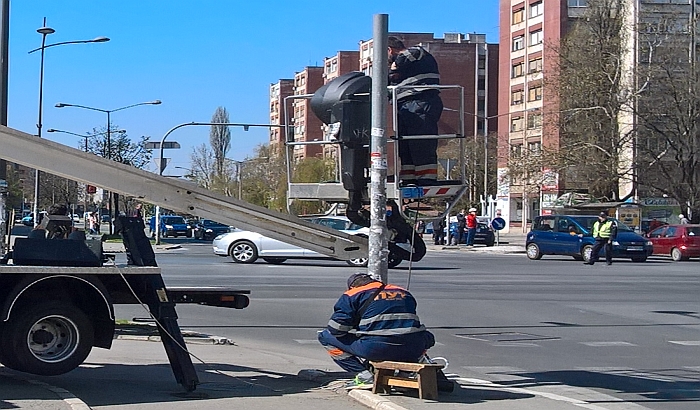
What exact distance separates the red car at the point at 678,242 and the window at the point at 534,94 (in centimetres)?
3477

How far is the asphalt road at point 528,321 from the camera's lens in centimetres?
1066

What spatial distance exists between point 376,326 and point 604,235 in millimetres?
25682

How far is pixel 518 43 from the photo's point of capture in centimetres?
7838

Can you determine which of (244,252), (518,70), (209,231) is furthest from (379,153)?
(518,70)

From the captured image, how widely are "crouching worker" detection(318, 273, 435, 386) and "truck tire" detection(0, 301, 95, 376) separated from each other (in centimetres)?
232

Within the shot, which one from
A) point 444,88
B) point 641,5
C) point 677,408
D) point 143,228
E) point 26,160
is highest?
point 641,5

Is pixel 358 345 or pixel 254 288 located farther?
pixel 254 288

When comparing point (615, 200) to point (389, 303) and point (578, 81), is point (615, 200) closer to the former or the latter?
point (578, 81)

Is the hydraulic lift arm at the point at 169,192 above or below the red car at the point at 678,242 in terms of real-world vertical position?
above

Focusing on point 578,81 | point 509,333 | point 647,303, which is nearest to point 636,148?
point 578,81

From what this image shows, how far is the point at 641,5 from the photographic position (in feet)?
197

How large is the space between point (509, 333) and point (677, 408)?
5772 mm

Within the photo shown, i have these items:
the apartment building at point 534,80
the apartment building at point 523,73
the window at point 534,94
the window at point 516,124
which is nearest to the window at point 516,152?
the apartment building at point 534,80

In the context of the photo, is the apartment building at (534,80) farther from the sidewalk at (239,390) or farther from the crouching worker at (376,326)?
the crouching worker at (376,326)
